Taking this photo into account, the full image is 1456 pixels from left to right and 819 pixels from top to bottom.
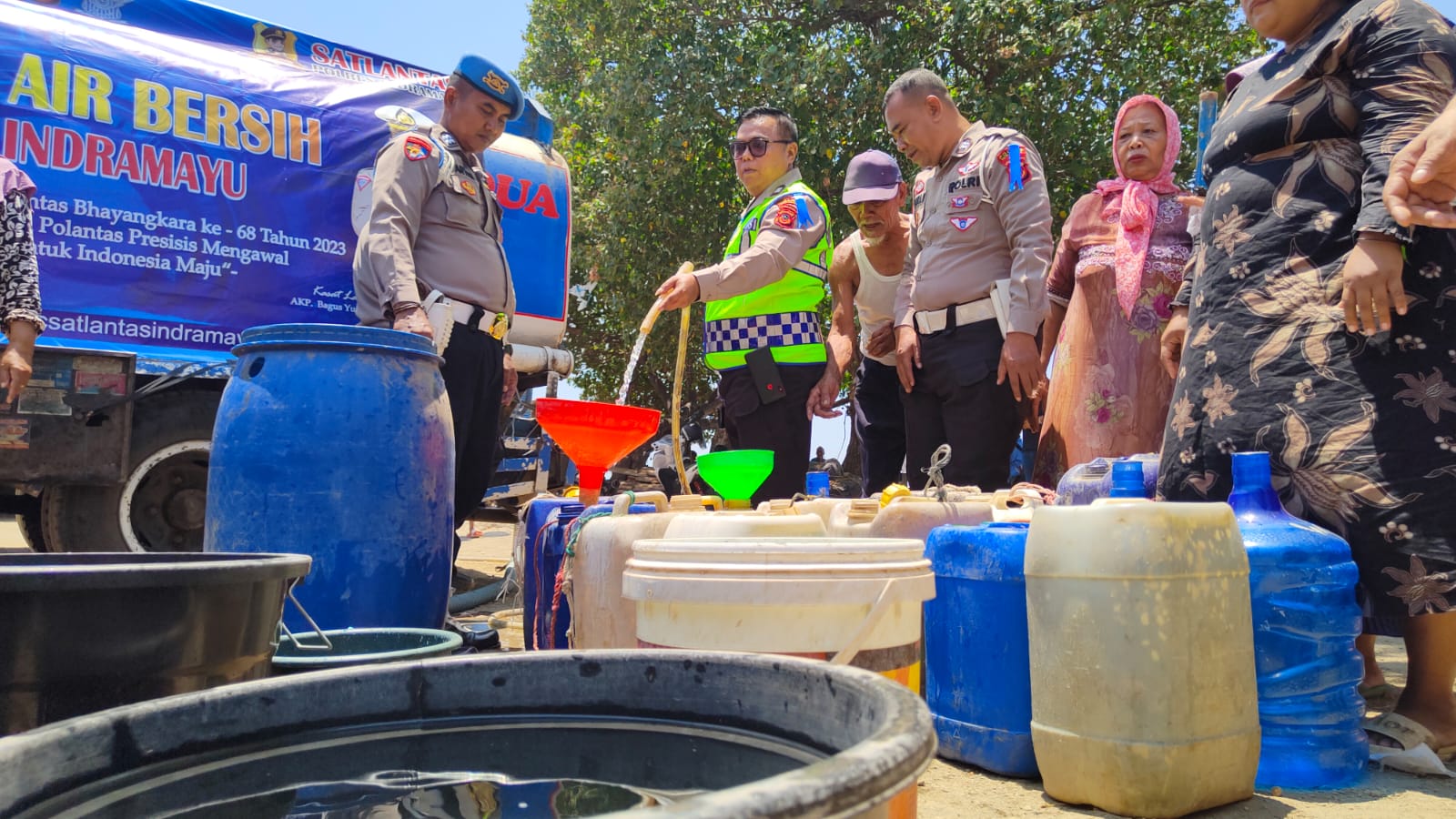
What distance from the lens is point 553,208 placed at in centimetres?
580

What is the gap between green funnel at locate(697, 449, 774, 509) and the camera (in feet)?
10.4

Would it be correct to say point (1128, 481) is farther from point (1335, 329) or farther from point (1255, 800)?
point (1255, 800)

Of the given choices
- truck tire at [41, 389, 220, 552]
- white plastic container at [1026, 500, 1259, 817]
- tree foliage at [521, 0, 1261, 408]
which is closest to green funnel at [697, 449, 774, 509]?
white plastic container at [1026, 500, 1259, 817]

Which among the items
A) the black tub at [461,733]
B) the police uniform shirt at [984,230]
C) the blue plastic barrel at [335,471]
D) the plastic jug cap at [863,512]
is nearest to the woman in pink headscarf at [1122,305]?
the police uniform shirt at [984,230]

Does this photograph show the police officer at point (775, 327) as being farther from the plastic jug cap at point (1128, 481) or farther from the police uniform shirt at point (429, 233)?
the plastic jug cap at point (1128, 481)

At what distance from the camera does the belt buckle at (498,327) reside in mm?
3490

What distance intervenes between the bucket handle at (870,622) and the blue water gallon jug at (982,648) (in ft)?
2.30

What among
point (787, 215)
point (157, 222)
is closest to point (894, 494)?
point (787, 215)

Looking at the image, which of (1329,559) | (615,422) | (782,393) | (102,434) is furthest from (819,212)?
(102,434)

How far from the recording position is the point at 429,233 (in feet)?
11.1

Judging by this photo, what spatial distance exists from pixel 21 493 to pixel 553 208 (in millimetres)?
2965

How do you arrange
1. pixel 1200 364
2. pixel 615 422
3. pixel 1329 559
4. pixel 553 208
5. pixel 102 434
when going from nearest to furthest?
pixel 1329 559, pixel 1200 364, pixel 615 422, pixel 102 434, pixel 553 208

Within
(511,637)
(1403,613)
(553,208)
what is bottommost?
(511,637)

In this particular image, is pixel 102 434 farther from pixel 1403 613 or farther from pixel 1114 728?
pixel 1403 613
